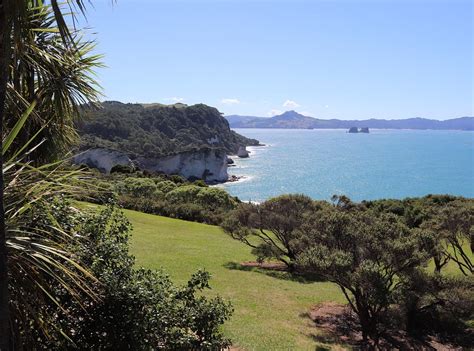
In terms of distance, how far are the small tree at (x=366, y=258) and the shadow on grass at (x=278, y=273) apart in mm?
8018

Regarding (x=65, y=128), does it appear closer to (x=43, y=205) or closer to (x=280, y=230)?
(x=43, y=205)

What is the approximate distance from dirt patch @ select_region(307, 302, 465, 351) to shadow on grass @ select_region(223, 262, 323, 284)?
573 cm

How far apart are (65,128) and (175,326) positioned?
3.57 metres

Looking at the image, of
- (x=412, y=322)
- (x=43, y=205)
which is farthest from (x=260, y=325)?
(x=43, y=205)

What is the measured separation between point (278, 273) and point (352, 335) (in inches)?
372

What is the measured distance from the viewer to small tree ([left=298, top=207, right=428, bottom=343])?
1120 centimetres

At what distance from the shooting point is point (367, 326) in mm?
12883

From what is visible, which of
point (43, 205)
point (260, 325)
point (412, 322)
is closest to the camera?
point (43, 205)

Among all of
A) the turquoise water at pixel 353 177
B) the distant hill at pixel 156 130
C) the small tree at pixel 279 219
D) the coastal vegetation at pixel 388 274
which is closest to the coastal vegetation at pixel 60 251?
the coastal vegetation at pixel 388 274

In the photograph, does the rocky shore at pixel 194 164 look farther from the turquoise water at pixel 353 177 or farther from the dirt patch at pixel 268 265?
the dirt patch at pixel 268 265

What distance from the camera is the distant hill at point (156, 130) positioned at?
112188 millimetres

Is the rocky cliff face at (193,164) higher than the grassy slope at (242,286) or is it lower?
lower

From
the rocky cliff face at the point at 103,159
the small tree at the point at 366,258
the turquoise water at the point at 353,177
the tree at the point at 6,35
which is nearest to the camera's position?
the tree at the point at 6,35

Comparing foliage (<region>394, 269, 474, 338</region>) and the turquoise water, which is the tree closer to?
foliage (<region>394, 269, 474, 338</region>)
